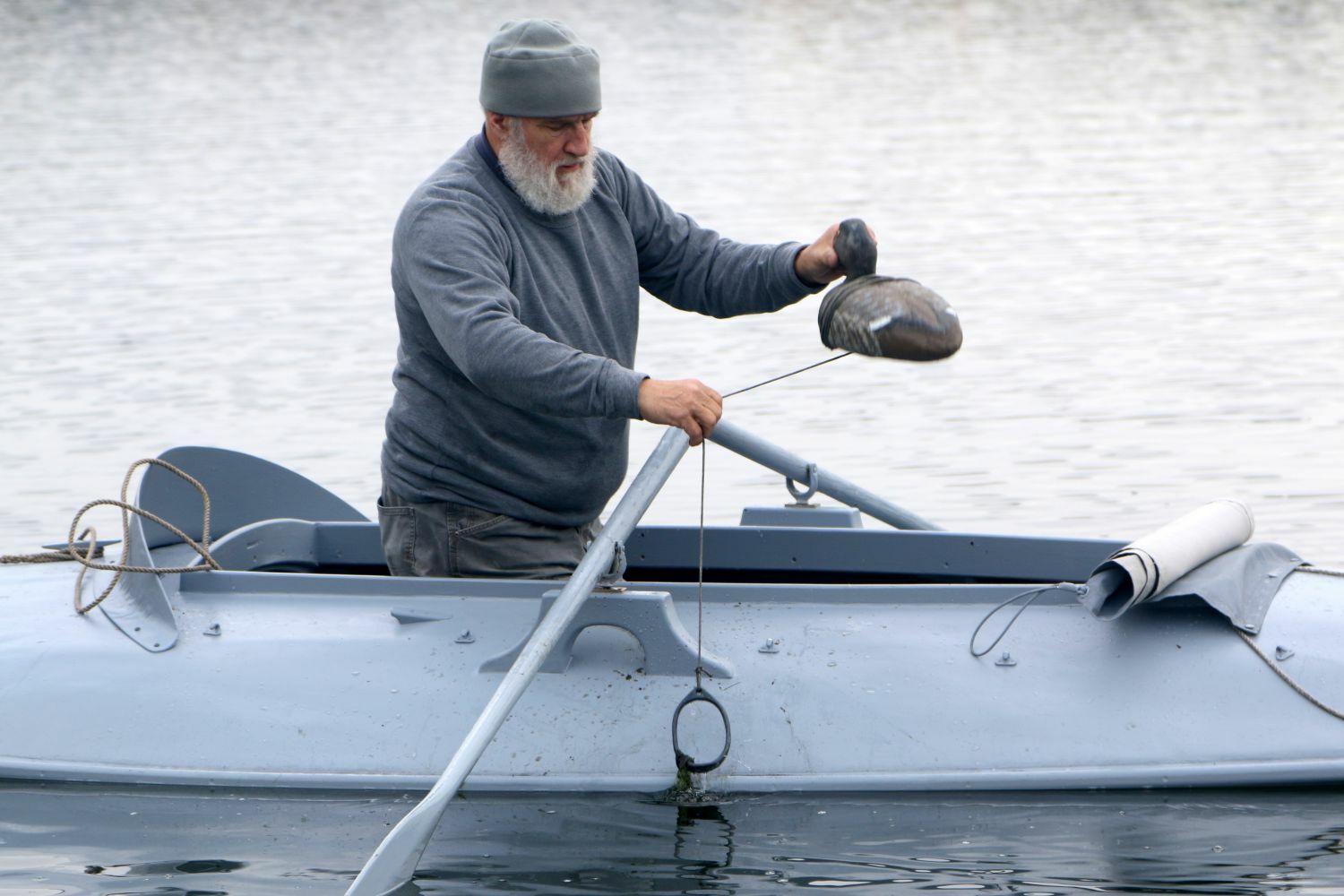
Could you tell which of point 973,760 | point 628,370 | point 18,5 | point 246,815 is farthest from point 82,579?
point 18,5

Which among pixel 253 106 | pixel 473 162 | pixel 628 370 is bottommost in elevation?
pixel 253 106

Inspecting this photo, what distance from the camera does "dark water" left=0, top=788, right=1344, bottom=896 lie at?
4.38m

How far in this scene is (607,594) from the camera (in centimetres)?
458

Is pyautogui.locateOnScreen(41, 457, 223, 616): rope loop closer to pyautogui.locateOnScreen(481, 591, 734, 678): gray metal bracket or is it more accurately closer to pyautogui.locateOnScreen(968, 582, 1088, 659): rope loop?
pyautogui.locateOnScreen(481, 591, 734, 678): gray metal bracket

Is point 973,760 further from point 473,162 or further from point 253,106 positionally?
point 253,106

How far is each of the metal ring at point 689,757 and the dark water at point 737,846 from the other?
0.14 metres

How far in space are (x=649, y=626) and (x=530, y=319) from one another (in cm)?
74

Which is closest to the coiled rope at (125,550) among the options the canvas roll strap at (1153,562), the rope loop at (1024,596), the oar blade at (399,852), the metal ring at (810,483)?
the oar blade at (399,852)

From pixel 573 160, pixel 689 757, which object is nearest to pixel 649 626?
pixel 689 757

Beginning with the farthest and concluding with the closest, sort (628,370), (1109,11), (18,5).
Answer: (18,5) → (1109,11) → (628,370)

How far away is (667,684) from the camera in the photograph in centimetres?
459

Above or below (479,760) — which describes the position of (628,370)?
above

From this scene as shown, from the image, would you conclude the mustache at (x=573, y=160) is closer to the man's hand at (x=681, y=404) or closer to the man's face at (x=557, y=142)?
the man's face at (x=557, y=142)

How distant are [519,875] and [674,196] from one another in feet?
46.3
